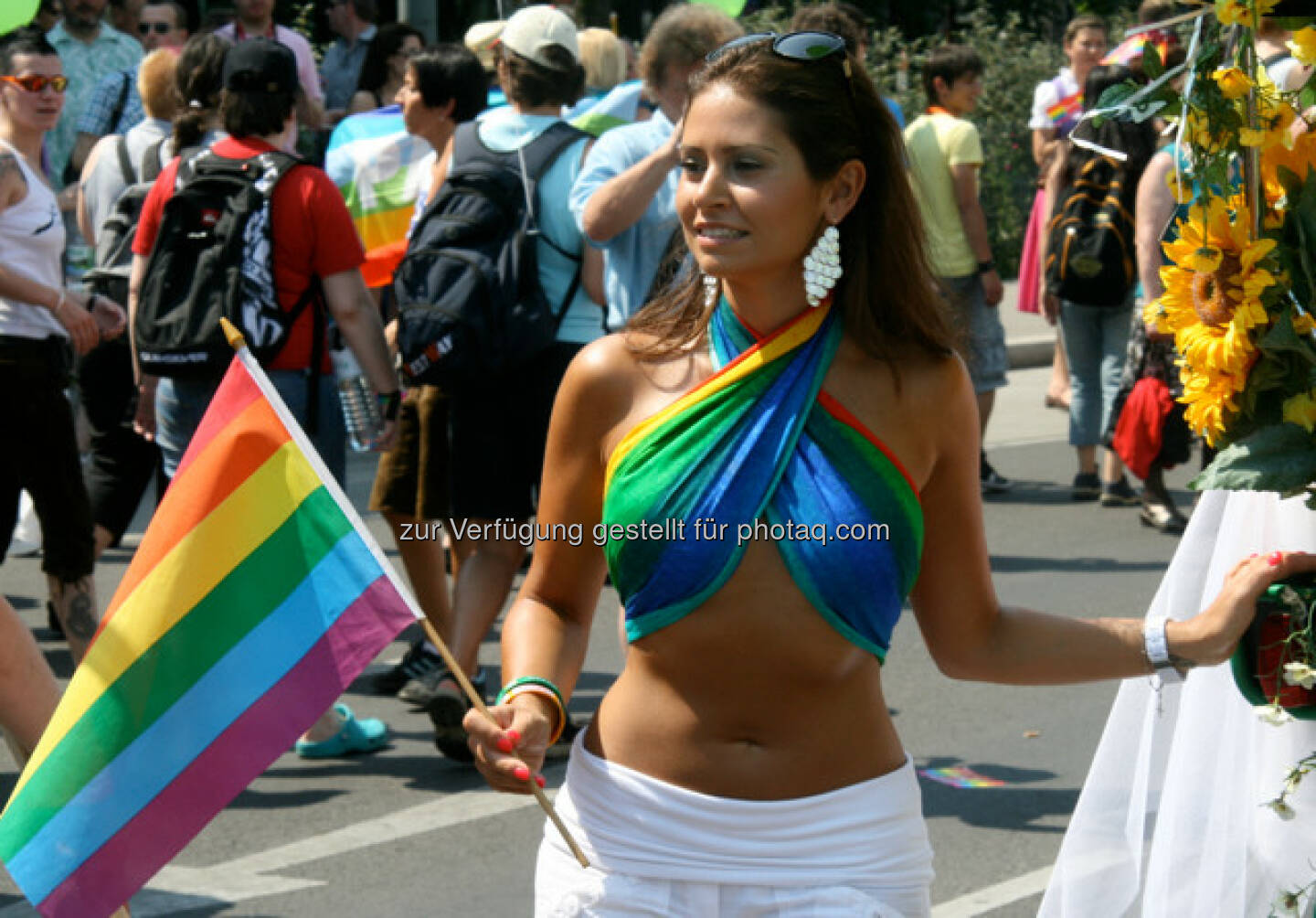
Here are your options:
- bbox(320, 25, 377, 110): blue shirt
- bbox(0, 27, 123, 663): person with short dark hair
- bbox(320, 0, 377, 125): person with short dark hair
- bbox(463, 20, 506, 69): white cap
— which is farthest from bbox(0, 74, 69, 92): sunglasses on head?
bbox(320, 25, 377, 110): blue shirt

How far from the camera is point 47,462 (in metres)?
6.17

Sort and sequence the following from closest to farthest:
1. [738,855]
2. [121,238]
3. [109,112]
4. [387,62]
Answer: [738,855] → [121,238] → [109,112] → [387,62]

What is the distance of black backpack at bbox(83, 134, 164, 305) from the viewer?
7352 millimetres

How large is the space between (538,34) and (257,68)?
2.96 ft

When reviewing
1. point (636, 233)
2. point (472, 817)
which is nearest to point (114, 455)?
point (636, 233)

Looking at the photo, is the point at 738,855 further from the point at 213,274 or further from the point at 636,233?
the point at 636,233

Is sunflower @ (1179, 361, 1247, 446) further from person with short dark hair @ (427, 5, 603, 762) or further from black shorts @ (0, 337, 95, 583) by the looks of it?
black shorts @ (0, 337, 95, 583)

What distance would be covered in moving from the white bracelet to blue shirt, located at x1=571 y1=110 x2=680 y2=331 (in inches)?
142

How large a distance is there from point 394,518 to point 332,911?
2115 mm

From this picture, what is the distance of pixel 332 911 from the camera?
471 centimetres

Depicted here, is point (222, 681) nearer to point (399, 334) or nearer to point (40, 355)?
point (399, 334)

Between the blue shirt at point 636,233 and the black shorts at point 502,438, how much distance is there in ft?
1.03

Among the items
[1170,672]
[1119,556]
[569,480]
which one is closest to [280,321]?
[569,480]

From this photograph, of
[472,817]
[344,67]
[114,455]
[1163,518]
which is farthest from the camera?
[344,67]
